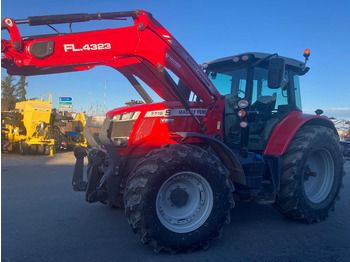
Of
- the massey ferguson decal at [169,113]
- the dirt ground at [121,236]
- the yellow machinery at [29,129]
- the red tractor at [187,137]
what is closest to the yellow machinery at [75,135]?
the yellow machinery at [29,129]

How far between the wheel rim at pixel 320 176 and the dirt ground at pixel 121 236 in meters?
0.48

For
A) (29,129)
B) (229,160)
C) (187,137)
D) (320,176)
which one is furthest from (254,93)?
(29,129)

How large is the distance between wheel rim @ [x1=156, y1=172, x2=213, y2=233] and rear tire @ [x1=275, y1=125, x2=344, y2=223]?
1507mm

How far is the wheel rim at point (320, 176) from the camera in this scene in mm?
4996

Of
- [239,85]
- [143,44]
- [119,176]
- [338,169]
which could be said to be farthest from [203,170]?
[338,169]

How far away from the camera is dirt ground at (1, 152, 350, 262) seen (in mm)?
3268

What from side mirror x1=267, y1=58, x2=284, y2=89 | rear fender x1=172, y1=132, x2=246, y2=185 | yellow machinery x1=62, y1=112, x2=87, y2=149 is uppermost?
side mirror x1=267, y1=58, x2=284, y2=89

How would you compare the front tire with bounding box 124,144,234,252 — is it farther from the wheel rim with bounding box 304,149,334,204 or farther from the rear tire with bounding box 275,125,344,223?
the wheel rim with bounding box 304,149,334,204

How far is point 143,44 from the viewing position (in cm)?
369

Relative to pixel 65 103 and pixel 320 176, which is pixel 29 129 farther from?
pixel 320 176

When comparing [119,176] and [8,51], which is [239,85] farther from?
[8,51]

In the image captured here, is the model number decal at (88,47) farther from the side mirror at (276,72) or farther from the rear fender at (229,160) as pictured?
the side mirror at (276,72)

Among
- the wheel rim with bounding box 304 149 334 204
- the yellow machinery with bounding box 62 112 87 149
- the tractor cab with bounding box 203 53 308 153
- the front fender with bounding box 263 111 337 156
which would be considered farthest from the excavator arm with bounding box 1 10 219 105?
the yellow machinery with bounding box 62 112 87 149

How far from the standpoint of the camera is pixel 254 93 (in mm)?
4926
